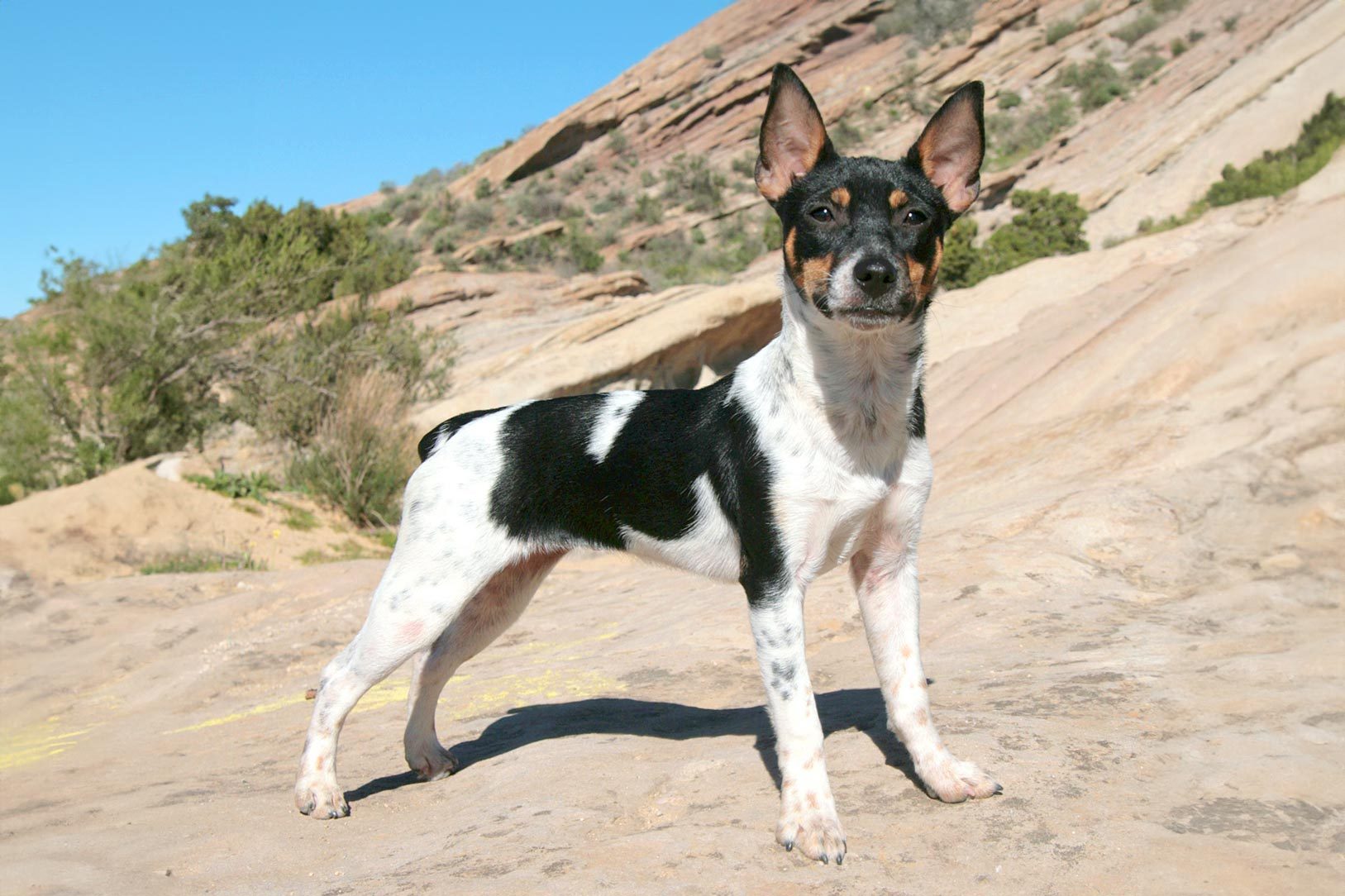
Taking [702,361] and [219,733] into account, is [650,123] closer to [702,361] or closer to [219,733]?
[702,361]

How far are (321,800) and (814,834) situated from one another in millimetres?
2018

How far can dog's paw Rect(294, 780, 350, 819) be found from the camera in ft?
13.0

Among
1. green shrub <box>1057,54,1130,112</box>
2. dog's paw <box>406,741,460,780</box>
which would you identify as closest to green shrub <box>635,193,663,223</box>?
green shrub <box>1057,54,1130,112</box>

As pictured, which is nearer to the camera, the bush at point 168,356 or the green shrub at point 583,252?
the bush at point 168,356

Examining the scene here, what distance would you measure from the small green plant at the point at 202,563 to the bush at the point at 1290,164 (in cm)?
1513

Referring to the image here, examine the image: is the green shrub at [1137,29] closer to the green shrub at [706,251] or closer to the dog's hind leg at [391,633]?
the green shrub at [706,251]

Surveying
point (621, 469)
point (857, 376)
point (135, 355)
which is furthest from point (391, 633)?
point (135, 355)

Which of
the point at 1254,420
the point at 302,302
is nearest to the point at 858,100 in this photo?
the point at 302,302

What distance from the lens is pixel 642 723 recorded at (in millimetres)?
4770

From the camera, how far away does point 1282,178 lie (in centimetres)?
1628

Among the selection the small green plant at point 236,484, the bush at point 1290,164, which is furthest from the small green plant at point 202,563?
the bush at point 1290,164

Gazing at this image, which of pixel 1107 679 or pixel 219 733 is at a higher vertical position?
pixel 219 733

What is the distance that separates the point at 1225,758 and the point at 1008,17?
137ft

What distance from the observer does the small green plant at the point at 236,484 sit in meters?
12.0
